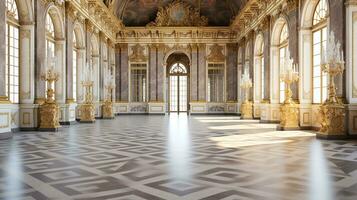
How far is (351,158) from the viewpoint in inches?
261

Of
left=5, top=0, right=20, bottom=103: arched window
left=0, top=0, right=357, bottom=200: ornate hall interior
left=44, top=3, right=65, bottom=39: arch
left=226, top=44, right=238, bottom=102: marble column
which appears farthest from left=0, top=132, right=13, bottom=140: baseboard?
left=226, top=44, right=238, bottom=102: marble column

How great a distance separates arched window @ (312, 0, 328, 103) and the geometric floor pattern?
4967 mm

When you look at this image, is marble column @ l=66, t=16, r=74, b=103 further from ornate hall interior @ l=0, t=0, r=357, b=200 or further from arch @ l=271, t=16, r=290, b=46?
arch @ l=271, t=16, r=290, b=46

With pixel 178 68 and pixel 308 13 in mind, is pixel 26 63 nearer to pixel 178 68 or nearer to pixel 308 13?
pixel 308 13

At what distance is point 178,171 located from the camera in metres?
5.37

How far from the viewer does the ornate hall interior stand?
189 inches

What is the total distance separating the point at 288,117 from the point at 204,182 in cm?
940

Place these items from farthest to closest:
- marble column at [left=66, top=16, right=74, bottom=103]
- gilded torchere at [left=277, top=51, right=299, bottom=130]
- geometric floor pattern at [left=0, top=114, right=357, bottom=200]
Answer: marble column at [left=66, top=16, right=74, bottom=103] → gilded torchere at [left=277, top=51, right=299, bottom=130] → geometric floor pattern at [left=0, top=114, right=357, bottom=200]

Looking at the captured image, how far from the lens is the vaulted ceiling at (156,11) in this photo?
92.9 ft

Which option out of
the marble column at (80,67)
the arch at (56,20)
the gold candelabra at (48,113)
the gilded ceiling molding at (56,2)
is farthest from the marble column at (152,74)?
the gold candelabra at (48,113)

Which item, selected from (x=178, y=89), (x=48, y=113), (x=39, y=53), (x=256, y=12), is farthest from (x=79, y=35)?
(x=178, y=89)

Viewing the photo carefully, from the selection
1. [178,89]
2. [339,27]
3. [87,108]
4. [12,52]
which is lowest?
[87,108]

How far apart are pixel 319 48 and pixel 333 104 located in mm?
4014

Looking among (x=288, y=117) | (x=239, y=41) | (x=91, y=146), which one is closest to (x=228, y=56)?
(x=239, y=41)
